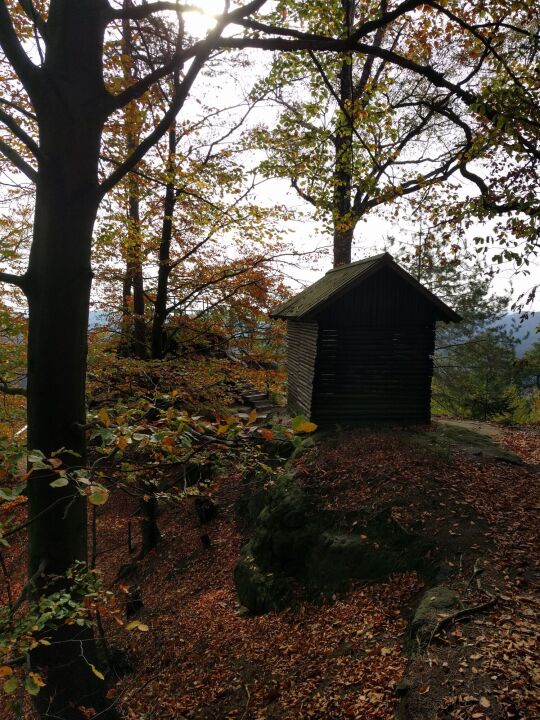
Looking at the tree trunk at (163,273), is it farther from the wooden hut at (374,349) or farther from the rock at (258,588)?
the rock at (258,588)

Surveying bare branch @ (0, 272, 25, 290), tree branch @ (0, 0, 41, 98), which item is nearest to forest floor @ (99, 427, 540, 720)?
bare branch @ (0, 272, 25, 290)

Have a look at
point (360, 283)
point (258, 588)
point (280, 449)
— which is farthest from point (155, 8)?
point (280, 449)

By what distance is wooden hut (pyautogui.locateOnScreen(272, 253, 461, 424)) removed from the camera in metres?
12.2

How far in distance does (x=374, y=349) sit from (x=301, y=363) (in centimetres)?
271

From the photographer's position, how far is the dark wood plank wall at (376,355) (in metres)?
12.3

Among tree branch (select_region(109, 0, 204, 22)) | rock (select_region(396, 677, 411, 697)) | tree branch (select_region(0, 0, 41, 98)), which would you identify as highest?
tree branch (select_region(109, 0, 204, 22))

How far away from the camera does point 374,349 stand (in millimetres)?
12586

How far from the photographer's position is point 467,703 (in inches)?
171

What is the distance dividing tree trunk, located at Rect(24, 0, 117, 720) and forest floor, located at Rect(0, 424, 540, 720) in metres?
1.22

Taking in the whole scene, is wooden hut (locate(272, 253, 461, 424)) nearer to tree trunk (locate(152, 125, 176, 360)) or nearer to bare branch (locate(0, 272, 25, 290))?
tree trunk (locate(152, 125, 176, 360))

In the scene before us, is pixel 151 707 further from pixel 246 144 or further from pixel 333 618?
pixel 246 144

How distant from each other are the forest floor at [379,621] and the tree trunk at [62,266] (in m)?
1.22

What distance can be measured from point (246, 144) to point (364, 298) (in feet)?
17.8

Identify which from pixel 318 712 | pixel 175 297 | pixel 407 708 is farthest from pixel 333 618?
pixel 175 297
